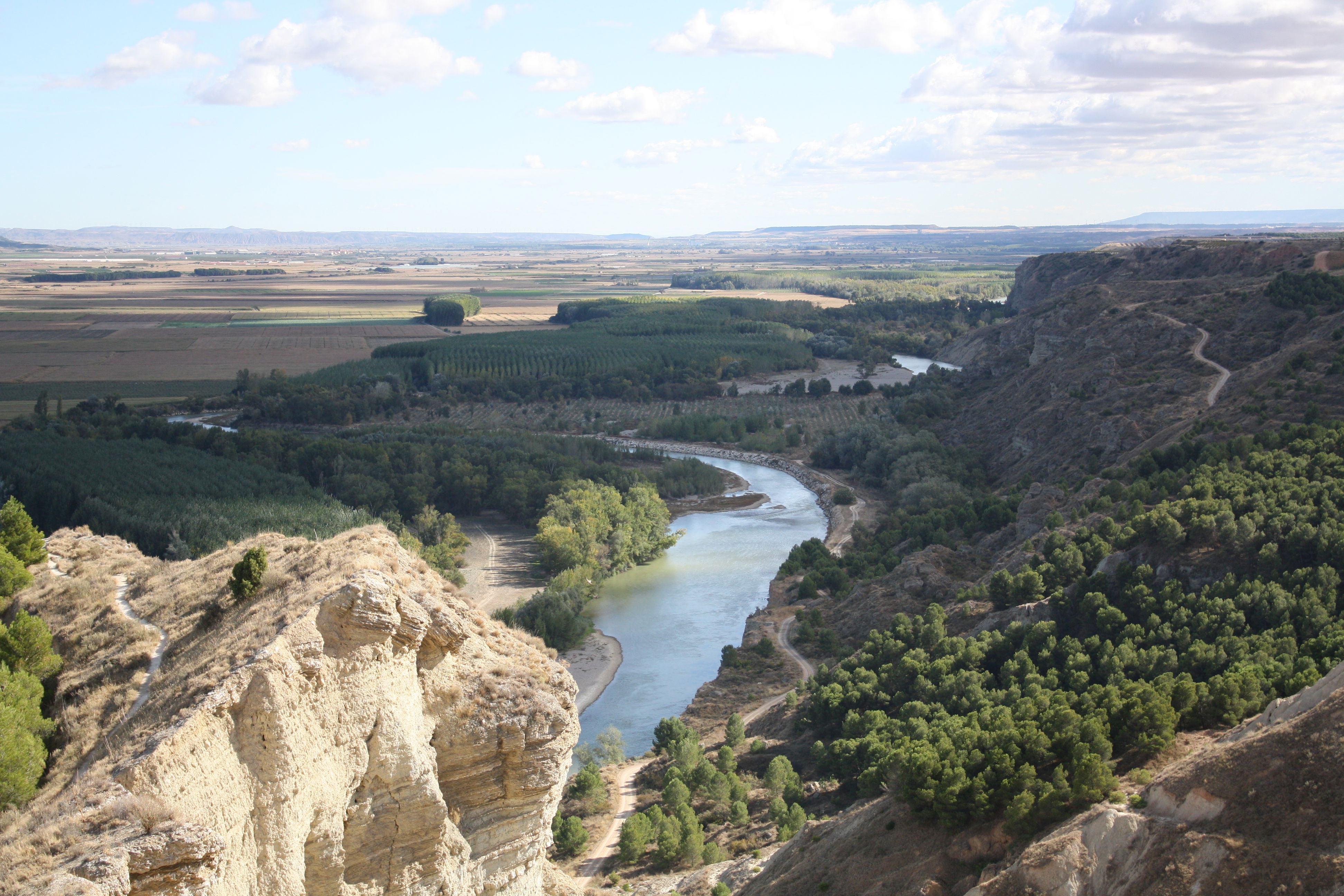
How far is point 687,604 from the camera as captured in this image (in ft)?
193

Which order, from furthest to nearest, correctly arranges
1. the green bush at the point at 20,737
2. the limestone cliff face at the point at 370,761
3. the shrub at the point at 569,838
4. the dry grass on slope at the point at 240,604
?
the shrub at the point at 569,838
the green bush at the point at 20,737
the dry grass on slope at the point at 240,604
the limestone cliff face at the point at 370,761

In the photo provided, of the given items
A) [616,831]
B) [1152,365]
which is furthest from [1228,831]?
[1152,365]

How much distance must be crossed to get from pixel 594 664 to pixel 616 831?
16.9 m

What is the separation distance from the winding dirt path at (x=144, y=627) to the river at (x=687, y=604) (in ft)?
71.1

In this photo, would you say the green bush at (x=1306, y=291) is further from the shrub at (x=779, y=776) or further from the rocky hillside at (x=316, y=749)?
the rocky hillside at (x=316, y=749)

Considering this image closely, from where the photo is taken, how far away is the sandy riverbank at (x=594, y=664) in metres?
45.5

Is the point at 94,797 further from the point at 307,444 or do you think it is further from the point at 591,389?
the point at 591,389

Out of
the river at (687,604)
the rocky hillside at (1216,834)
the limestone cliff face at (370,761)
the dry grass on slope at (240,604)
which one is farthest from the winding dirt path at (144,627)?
the river at (687,604)

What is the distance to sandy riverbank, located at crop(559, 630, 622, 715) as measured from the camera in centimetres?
4550

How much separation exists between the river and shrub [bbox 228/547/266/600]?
24611mm

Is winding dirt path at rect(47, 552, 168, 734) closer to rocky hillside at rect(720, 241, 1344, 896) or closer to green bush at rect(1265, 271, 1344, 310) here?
rocky hillside at rect(720, 241, 1344, 896)

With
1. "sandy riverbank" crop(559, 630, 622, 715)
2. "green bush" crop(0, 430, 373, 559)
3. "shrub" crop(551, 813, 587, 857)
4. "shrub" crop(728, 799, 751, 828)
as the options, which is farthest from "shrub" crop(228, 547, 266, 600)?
"green bush" crop(0, 430, 373, 559)

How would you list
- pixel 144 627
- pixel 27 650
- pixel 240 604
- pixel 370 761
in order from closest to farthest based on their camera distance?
pixel 370 761, pixel 240 604, pixel 27 650, pixel 144 627

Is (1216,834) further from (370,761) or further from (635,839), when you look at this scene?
(635,839)
